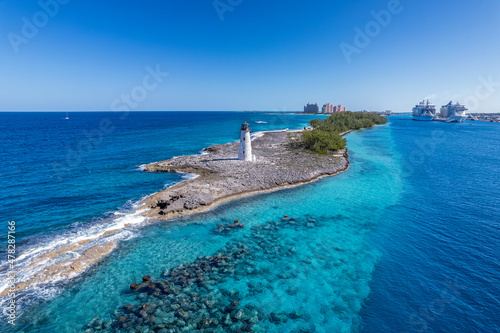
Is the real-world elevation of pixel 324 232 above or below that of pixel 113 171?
below

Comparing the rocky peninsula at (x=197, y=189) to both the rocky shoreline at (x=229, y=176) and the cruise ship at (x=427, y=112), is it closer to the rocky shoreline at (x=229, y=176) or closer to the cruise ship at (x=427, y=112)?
the rocky shoreline at (x=229, y=176)

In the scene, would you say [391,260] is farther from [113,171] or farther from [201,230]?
[113,171]

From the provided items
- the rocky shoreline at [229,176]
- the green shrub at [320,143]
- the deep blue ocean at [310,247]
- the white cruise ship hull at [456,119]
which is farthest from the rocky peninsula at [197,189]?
the white cruise ship hull at [456,119]

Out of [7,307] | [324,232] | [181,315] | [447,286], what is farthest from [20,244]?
[447,286]

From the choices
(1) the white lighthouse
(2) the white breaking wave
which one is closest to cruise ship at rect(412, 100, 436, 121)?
(1) the white lighthouse

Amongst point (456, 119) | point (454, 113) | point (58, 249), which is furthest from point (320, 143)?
point (454, 113)

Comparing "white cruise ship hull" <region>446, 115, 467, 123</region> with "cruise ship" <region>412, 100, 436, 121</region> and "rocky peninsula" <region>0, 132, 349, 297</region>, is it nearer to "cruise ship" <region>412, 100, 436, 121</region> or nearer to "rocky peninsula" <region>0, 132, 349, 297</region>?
"cruise ship" <region>412, 100, 436, 121</region>

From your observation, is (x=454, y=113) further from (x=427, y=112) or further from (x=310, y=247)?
(x=310, y=247)
